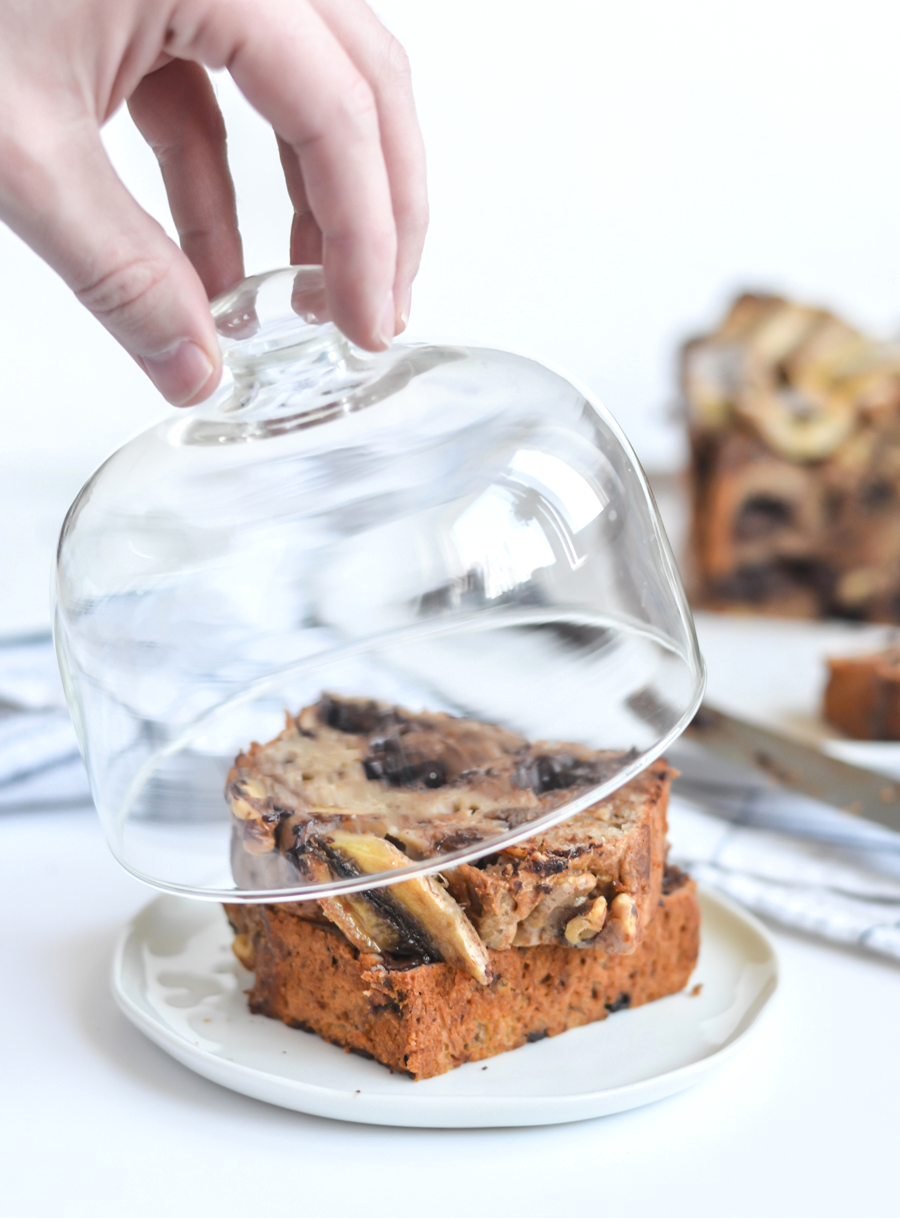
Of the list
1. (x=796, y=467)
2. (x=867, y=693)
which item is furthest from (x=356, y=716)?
(x=796, y=467)

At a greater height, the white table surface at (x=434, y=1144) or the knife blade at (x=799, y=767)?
the white table surface at (x=434, y=1144)

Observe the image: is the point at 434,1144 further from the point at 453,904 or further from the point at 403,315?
the point at 403,315

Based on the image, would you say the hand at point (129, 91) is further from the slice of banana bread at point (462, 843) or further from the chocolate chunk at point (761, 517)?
the chocolate chunk at point (761, 517)

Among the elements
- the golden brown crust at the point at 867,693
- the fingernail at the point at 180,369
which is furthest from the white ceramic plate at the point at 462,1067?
the golden brown crust at the point at 867,693

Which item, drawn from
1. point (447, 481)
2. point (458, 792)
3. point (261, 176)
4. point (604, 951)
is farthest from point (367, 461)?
point (261, 176)

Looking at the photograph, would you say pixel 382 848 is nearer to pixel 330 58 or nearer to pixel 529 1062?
pixel 529 1062
